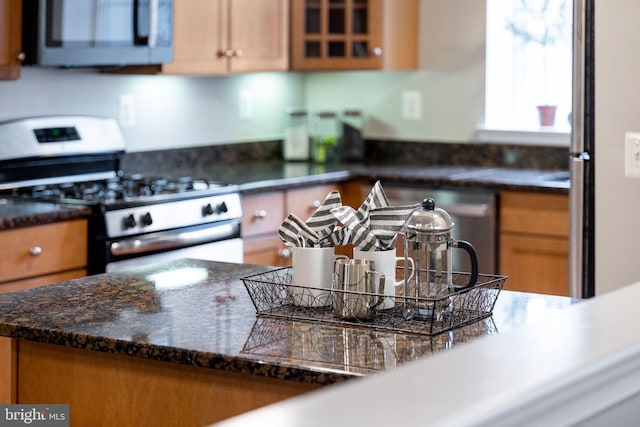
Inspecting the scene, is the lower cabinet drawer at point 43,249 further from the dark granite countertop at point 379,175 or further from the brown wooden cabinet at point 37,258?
the dark granite countertop at point 379,175

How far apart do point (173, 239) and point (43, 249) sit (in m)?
0.51

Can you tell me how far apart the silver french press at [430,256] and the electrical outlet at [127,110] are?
2.67m

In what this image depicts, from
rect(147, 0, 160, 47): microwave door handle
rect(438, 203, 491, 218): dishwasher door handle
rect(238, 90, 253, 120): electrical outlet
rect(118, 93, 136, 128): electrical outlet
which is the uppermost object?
rect(147, 0, 160, 47): microwave door handle

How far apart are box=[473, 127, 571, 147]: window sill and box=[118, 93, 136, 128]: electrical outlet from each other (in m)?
1.58

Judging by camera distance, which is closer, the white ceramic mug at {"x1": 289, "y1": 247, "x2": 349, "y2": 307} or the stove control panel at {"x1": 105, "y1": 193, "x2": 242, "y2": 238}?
the white ceramic mug at {"x1": 289, "y1": 247, "x2": 349, "y2": 307}

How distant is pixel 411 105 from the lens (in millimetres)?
5230

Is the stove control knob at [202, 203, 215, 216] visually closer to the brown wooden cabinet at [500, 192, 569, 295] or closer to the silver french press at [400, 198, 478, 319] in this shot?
the brown wooden cabinet at [500, 192, 569, 295]

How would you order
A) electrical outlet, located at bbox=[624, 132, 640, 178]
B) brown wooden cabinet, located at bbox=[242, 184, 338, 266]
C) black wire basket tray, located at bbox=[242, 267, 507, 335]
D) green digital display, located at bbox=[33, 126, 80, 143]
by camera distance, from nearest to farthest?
black wire basket tray, located at bbox=[242, 267, 507, 335] < electrical outlet, located at bbox=[624, 132, 640, 178] < green digital display, located at bbox=[33, 126, 80, 143] < brown wooden cabinet, located at bbox=[242, 184, 338, 266]

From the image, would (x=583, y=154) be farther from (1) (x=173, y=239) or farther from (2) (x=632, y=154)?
(1) (x=173, y=239)

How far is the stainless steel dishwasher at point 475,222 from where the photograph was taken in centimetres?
441

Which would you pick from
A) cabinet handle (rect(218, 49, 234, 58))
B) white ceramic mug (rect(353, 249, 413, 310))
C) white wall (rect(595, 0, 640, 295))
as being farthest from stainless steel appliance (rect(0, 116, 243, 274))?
white ceramic mug (rect(353, 249, 413, 310))

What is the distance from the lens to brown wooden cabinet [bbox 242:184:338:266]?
4.28 meters

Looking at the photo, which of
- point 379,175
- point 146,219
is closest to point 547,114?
point 379,175

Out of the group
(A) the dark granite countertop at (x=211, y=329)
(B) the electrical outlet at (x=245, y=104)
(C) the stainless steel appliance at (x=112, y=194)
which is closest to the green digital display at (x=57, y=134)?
(C) the stainless steel appliance at (x=112, y=194)
